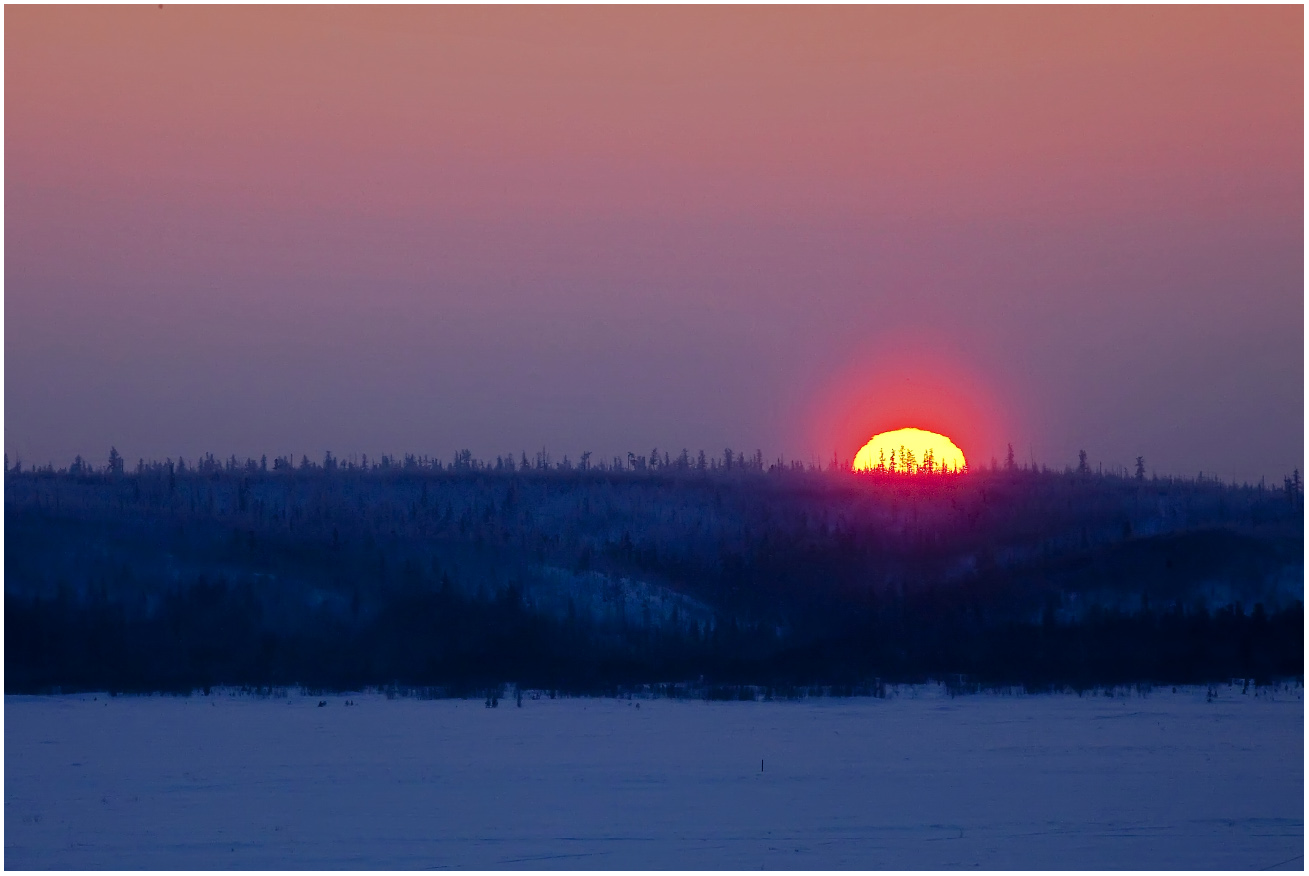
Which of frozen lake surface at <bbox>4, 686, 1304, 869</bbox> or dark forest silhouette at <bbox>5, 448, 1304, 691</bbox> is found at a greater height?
dark forest silhouette at <bbox>5, 448, 1304, 691</bbox>

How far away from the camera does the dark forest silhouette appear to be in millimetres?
19234

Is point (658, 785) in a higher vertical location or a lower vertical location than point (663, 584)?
lower

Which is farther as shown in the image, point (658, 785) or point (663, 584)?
point (663, 584)

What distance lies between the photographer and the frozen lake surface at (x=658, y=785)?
9.17m

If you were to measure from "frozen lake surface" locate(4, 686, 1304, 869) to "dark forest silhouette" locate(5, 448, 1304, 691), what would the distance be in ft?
9.64

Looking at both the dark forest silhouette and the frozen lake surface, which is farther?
A: the dark forest silhouette

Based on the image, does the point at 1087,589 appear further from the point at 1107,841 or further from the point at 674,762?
the point at 1107,841

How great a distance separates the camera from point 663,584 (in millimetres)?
24125

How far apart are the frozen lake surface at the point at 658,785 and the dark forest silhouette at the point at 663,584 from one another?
9.64 feet

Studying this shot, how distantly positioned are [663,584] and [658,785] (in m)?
13.1

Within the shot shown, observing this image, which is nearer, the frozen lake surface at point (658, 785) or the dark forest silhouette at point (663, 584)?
the frozen lake surface at point (658, 785)

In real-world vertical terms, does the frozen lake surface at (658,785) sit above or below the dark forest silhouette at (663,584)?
below

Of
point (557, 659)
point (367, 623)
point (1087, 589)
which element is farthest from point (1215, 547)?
point (367, 623)

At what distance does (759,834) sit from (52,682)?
34.4 feet
